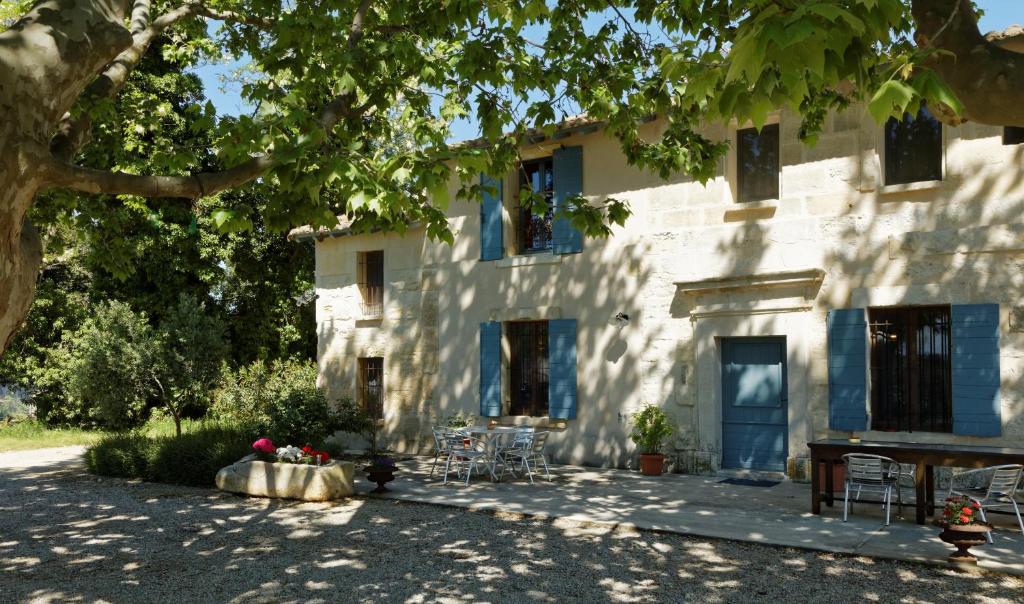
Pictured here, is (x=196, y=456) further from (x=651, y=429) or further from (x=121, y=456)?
(x=651, y=429)

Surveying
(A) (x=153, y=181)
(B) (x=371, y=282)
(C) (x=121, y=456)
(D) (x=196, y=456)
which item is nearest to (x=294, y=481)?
(D) (x=196, y=456)

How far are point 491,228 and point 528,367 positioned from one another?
242 centimetres

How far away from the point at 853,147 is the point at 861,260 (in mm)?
1476

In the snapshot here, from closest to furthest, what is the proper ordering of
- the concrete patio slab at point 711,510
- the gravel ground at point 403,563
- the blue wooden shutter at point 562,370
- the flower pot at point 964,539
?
the gravel ground at point 403,563
the flower pot at point 964,539
the concrete patio slab at point 711,510
the blue wooden shutter at point 562,370

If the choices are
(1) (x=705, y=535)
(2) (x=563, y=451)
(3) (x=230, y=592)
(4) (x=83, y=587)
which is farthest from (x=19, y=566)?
(2) (x=563, y=451)

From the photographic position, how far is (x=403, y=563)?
6609 millimetres

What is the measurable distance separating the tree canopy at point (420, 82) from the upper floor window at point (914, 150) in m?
1.25

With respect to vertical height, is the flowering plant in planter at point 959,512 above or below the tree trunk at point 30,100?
below

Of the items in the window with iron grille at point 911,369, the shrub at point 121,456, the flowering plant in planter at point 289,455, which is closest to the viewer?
the window with iron grille at point 911,369

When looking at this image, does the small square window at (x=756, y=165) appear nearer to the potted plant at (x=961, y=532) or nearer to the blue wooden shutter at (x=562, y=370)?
the blue wooden shutter at (x=562, y=370)

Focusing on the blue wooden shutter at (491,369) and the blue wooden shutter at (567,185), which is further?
the blue wooden shutter at (491,369)

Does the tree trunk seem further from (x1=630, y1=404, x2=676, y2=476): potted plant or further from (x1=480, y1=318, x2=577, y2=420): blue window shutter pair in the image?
(x1=480, y1=318, x2=577, y2=420): blue window shutter pair

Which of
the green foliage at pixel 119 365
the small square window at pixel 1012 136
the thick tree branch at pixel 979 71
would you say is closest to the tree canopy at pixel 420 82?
the thick tree branch at pixel 979 71

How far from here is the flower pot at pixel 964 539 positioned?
6219mm
